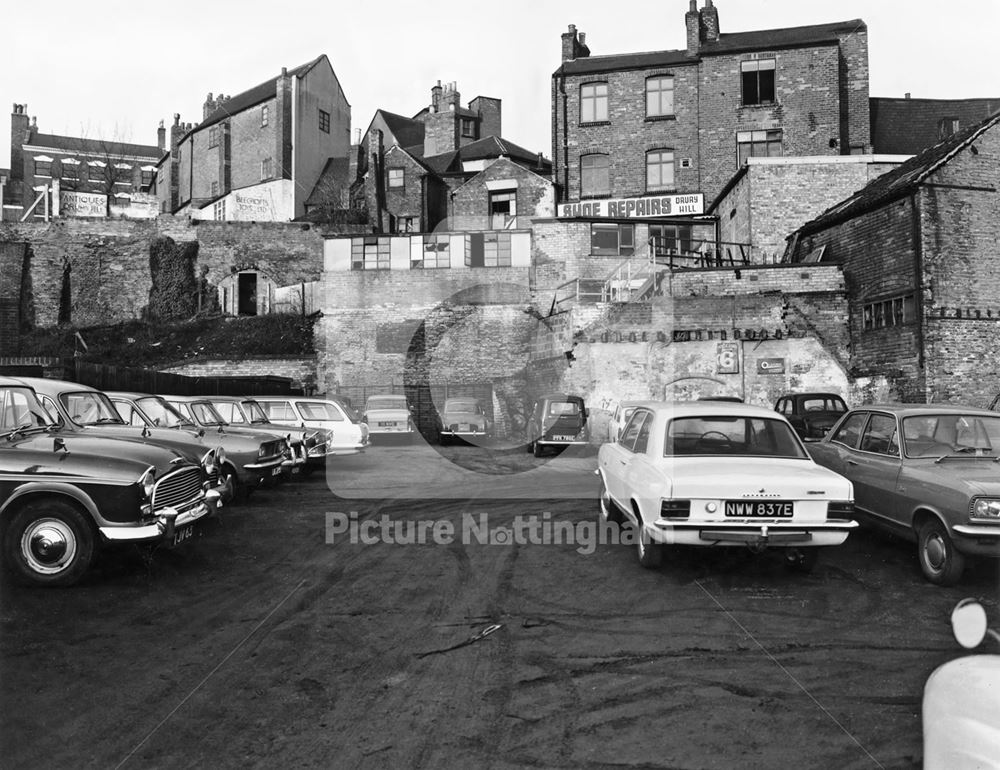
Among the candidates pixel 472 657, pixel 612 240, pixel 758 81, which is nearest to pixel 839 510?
pixel 472 657

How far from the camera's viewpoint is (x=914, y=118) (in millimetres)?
39750

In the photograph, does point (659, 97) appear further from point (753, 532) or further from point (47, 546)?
point (47, 546)

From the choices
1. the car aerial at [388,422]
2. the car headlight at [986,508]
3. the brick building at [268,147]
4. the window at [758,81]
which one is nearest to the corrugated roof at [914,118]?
the window at [758,81]

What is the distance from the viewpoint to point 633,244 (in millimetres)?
35469

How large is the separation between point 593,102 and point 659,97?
3.17 meters

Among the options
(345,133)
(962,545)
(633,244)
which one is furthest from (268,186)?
(962,545)

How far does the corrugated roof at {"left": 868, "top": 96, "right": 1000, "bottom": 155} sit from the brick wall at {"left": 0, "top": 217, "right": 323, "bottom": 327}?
28.7m

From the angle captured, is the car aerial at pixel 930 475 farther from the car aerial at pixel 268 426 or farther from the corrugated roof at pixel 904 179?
the corrugated roof at pixel 904 179

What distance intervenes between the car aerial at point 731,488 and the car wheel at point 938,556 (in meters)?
0.84

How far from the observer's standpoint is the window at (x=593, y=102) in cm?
3944

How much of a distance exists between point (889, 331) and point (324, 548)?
20535 millimetres

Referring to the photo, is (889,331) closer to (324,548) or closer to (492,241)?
(492,241)

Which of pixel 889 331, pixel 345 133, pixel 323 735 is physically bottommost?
pixel 323 735

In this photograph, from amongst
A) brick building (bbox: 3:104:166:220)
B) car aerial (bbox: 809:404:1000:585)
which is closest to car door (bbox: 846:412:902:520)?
car aerial (bbox: 809:404:1000:585)
